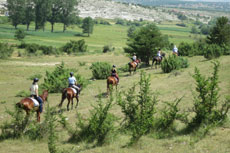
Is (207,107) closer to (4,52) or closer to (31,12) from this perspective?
(4,52)

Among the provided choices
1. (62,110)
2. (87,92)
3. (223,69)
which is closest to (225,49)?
(223,69)

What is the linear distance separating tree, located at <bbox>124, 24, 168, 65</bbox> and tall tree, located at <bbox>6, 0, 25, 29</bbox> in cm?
8023

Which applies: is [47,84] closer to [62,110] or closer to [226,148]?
[62,110]

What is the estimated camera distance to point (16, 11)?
106938 mm

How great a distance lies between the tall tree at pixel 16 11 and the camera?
10569cm

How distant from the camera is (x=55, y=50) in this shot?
198 ft

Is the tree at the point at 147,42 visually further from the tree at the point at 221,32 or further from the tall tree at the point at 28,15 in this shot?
the tall tree at the point at 28,15

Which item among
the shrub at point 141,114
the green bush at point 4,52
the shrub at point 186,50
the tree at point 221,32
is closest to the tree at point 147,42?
the shrub at point 186,50

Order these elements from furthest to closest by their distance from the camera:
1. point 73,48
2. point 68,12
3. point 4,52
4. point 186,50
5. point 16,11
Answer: point 68,12 < point 16,11 < point 73,48 < point 4,52 < point 186,50

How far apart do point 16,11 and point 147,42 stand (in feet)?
281

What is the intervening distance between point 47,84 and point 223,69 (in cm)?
1510

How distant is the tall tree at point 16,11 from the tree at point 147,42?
263ft

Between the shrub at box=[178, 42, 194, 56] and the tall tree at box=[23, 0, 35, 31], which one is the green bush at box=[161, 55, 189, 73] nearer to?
the shrub at box=[178, 42, 194, 56]

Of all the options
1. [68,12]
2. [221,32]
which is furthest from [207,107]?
[68,12]
